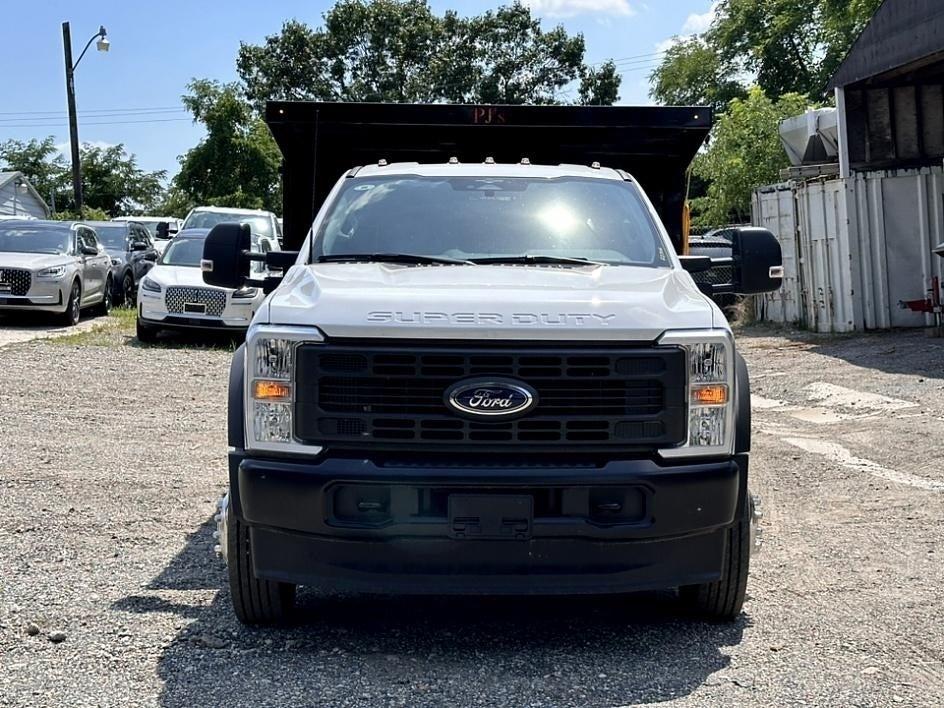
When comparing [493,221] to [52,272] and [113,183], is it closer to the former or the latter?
[52,272]

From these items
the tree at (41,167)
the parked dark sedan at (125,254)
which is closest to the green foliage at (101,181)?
the tree at (41,167)

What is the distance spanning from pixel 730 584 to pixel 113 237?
22642mm

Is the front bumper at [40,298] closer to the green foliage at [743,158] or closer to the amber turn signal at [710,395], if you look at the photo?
the green foliage at [743,158]

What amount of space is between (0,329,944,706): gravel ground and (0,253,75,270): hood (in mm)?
11155

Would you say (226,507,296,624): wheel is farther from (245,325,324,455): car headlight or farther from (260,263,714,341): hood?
(260,263,714,341): hood

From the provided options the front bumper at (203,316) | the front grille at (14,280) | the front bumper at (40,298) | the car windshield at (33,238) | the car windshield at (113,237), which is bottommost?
the front bumper at (203,316)

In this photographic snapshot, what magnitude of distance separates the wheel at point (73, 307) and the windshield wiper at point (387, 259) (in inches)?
608

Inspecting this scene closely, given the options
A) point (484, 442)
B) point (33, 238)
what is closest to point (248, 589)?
point (484, 442)

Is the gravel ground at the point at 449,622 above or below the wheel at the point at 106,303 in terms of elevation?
below

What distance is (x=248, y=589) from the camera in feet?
16.9

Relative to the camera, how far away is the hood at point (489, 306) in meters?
4.75

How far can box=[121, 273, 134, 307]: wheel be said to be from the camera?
2528cm

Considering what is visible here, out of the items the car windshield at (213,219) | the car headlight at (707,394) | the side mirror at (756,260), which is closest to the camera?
the car headlight at (707,394)

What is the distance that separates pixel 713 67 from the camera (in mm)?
52031
